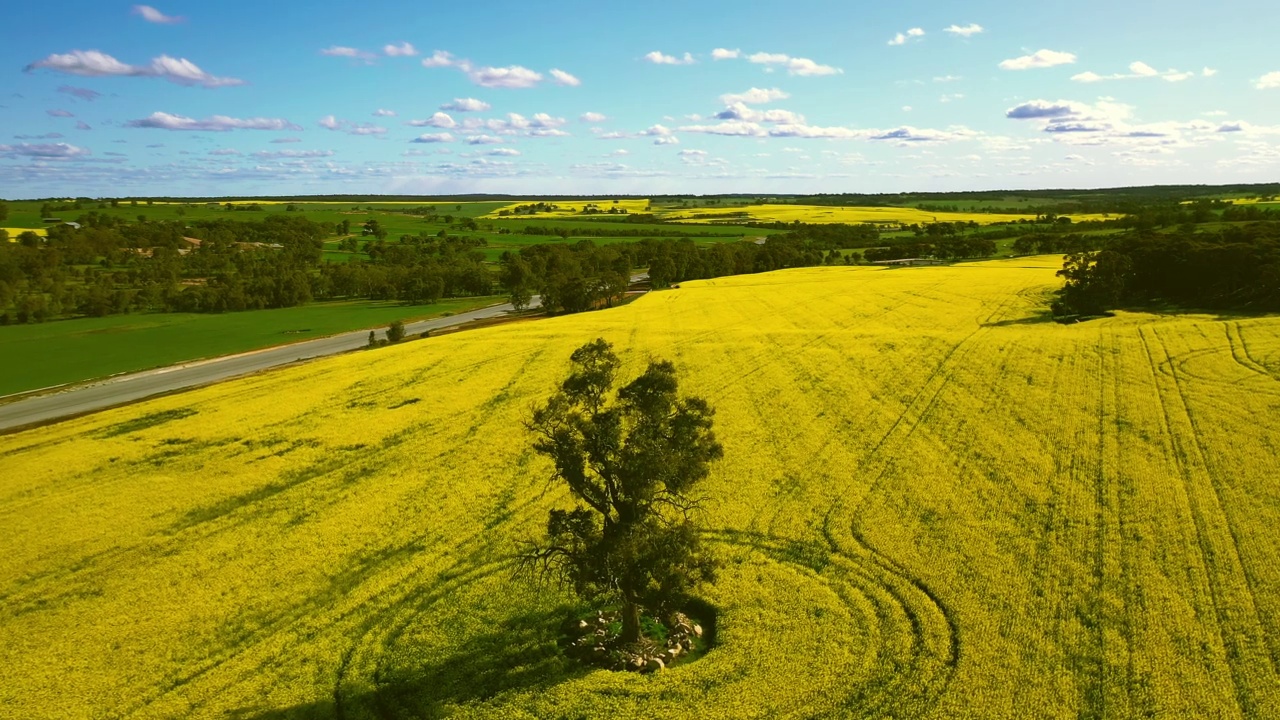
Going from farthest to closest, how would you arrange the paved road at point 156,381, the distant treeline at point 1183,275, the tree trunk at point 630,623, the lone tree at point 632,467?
the distant treeline at point 1183,275 < the paved road at point 156,381 < the tree trunk at point 630,623 < the lone tree at point 632,467

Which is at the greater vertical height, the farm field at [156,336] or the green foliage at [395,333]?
the green foliage at [395,333]

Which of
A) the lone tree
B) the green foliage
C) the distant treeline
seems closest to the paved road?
the green foliage

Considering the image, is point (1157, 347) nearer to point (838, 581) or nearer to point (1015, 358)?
point (1015, 358)

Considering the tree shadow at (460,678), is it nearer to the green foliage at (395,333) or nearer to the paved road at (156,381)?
the paved road at (156,381)

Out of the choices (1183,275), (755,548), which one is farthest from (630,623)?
(1183,275)

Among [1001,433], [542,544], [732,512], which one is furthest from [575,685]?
[1001,433]

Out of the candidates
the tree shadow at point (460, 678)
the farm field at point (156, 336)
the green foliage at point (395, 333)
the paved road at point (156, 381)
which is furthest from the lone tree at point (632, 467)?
the farm field at point (156, 336)

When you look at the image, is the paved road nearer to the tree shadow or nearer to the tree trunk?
the tree shadow
